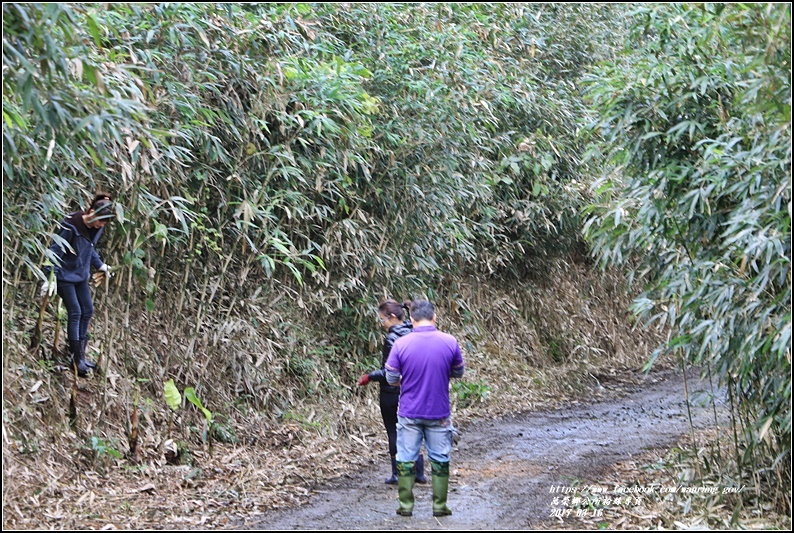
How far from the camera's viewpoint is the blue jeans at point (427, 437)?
16.5ft

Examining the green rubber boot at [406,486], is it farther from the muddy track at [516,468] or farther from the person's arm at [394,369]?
the person's arm at [394,369]

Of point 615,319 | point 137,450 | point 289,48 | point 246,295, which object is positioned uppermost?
point 289,48

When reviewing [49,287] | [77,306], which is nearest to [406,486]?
[77,306]

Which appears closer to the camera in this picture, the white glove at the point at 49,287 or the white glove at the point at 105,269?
the white glove at the point at 49,287

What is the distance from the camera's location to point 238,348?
707cm

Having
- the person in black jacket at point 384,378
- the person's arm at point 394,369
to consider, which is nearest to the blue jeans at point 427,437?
Result: the person's arm at point 394,369

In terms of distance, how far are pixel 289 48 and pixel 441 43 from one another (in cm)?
212

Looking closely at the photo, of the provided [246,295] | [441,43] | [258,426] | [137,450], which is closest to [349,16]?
[441,43]

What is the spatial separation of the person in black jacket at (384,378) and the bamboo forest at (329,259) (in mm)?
77

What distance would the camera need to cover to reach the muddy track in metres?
5.10

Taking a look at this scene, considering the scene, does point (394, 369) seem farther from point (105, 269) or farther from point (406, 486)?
point (105, 269)

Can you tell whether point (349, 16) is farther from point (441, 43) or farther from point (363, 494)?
point (363, 494)

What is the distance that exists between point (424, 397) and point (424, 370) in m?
0.17

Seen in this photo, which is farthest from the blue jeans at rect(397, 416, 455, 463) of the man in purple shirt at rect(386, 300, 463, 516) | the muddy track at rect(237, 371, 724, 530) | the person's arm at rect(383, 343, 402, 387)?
the muddy track at rect(237, 371, 724, 530)
